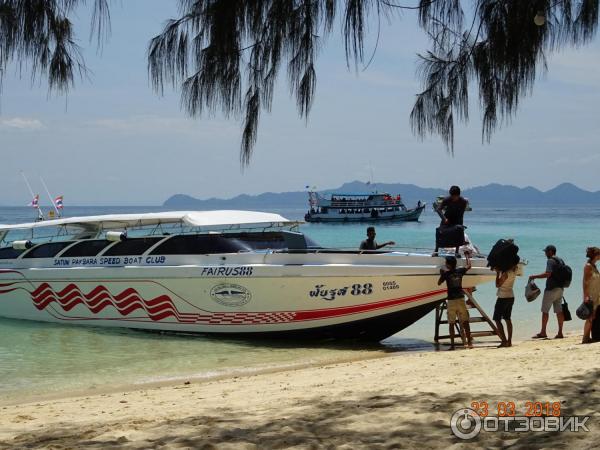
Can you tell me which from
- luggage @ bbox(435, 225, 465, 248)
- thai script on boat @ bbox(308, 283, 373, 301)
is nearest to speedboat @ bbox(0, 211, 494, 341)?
thai script on boat @ bbox(308, 283, 373, 301)

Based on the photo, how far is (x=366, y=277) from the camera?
1253 cm

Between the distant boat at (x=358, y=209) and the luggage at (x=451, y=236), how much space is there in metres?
70.9

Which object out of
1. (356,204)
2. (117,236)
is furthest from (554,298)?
(356,204)

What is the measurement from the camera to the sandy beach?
543 cm

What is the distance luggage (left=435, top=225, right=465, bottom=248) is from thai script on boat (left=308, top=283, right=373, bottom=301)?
143cm

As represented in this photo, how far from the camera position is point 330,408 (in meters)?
6.52

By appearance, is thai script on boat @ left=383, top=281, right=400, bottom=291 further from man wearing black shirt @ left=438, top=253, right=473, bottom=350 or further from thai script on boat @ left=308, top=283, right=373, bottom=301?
man wearing black shirt @ left=438, top=253, right=473, bottom=350

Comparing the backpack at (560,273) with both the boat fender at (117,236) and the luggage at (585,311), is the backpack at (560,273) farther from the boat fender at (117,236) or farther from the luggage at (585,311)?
the boat fender at (117,236)

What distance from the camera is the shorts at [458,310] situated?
466 inches

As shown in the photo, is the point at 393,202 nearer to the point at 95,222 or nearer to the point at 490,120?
the point at 95,222

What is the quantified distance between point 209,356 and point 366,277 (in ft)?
9.74

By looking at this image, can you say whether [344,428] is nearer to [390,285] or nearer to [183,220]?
[390,285]

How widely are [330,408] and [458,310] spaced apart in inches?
228
